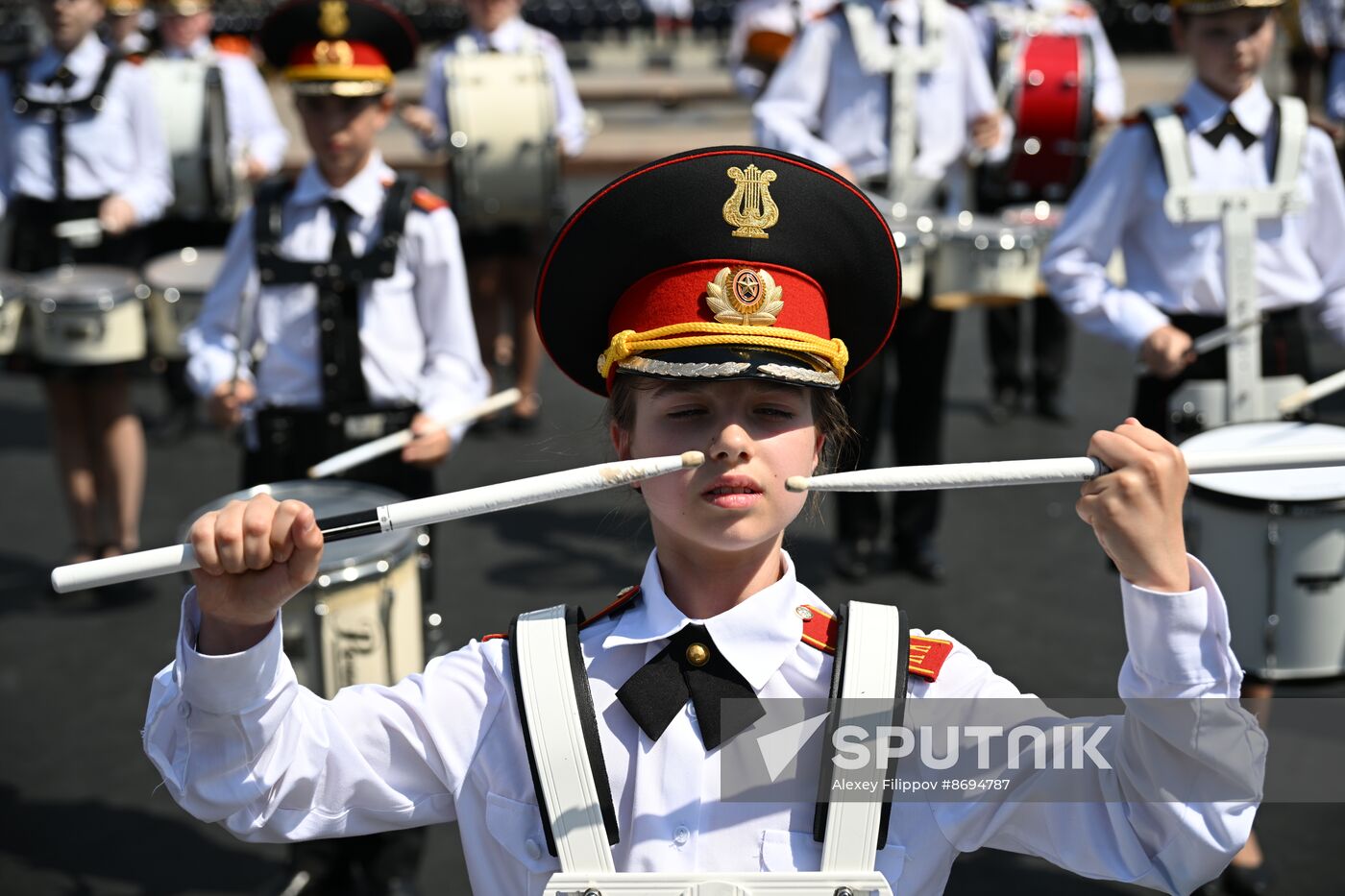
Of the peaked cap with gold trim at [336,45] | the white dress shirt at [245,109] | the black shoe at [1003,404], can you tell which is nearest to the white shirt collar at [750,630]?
the peaked cap with gold trim at [336,45]

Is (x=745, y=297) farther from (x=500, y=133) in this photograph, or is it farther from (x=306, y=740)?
(x=500, y=133)

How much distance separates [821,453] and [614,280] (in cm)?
38

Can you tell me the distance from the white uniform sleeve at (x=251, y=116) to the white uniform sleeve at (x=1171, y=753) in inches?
292

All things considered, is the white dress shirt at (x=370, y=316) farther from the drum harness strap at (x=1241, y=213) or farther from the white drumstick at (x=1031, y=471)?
the white drumstick at (x=1031, y=471)

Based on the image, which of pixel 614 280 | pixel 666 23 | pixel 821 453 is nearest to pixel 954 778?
pixel 821 453

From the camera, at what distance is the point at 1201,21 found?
434 centimetres

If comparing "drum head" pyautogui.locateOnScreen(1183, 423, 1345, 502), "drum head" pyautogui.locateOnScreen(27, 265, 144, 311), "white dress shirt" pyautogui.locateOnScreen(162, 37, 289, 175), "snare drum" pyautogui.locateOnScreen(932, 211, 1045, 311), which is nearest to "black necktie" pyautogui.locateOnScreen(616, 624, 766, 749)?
"drum head" pyautogui.locateOnScreen(1183, 423, 1345, 502)

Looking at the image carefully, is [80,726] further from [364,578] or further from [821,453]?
[821,453]

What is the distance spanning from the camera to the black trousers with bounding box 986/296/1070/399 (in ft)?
26.3

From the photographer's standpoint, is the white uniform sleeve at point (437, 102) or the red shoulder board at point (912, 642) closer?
the red shoulder board at point (912, 642)

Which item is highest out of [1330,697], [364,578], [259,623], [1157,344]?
[259,623]

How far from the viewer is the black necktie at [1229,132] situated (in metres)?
4.40

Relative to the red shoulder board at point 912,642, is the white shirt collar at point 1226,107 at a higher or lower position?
higher

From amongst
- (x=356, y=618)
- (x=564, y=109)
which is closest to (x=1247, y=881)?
(x=356, y=618)
